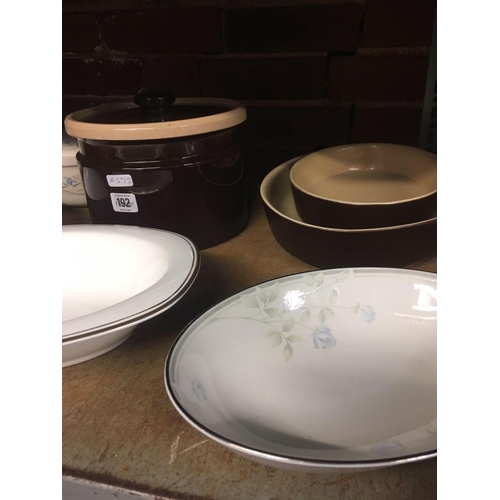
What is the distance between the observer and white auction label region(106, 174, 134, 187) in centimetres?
53

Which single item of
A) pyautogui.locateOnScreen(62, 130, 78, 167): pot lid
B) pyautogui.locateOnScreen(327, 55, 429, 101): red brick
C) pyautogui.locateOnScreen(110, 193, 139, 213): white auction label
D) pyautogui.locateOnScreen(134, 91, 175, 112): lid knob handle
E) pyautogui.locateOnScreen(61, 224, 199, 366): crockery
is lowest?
pyautogui.locateOnScreen(61, 224, 199, 366): crockery

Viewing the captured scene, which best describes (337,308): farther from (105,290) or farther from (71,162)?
(71,162)

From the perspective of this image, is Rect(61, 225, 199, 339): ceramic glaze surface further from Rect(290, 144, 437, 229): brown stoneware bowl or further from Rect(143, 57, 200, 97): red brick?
Rect(143, 57, 200, 97): red brick

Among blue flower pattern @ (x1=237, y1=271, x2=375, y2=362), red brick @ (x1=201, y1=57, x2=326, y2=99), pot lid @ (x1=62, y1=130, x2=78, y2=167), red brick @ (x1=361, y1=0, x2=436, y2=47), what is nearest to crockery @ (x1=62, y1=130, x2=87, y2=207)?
pot lid @ (x1=62, y1=130, x2=78, y2=167)

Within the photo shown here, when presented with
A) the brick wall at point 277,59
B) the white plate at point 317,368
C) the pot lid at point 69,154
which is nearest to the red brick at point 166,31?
the brick wall at point 277,59

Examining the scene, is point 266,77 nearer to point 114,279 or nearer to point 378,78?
point 378,78

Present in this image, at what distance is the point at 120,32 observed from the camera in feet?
2.64

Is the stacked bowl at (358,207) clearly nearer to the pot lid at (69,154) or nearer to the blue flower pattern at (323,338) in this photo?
the blue flower pattern at (323,338)

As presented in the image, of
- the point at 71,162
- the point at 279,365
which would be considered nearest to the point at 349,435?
the point at 279,365

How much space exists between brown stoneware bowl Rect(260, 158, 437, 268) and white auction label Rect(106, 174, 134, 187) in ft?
0.56

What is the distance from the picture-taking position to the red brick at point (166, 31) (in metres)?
0.75

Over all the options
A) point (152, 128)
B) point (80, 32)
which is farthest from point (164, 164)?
point (80, 32)

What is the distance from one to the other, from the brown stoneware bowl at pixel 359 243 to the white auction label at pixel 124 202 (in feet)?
0.55

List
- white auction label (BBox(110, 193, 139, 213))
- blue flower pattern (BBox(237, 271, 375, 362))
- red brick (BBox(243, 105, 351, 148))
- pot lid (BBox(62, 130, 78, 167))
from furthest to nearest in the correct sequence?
red brick (BBox(243, 105, 351, 148)), pot lid (BBox(62, 130, 78, 167)), white auction label (BBox(110, 193, 139, 213)), blue flower pattern (BBox(237, 271, 375, 362))
